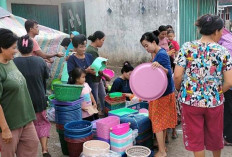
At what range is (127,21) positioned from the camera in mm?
10352

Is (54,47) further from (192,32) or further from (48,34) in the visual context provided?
(192,32)

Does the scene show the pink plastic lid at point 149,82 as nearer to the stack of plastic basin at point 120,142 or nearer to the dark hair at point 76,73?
the stack of plastic basin at point 120,142

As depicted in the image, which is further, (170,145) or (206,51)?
(170,145)

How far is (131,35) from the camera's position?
10.4 meters

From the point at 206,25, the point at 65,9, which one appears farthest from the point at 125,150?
the point at 65,9

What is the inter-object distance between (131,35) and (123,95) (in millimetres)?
5939

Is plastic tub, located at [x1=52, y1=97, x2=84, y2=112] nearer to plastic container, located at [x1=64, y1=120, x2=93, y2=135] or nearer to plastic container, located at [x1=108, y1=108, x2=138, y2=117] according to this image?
plastic container, located at [x1=64, y1=120, x2=93, y2=135]

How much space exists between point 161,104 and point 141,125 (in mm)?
409

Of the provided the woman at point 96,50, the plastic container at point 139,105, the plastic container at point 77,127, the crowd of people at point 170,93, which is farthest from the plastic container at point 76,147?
the woman at point 96,50

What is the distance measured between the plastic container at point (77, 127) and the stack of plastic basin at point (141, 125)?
50cm

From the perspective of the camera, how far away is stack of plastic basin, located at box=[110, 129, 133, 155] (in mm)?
3420

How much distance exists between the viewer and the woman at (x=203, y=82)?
2.78 meters

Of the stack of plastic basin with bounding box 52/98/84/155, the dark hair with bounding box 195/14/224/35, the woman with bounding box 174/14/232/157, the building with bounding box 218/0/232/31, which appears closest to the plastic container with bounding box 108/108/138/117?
the stack of plastic basin with bounding box 52/98/84/155

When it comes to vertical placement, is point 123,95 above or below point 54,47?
below
